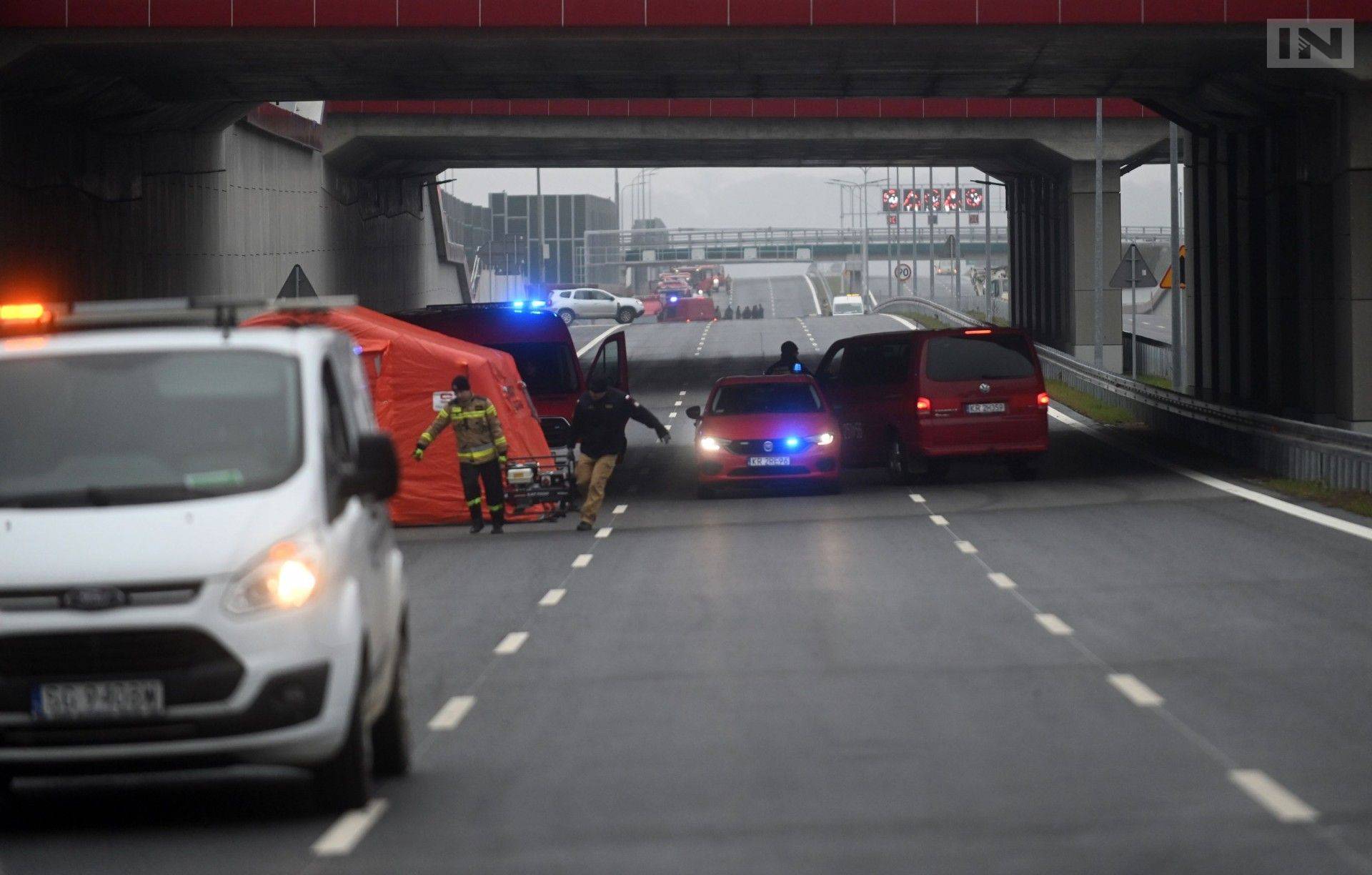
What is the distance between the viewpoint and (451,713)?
11438 millimetres

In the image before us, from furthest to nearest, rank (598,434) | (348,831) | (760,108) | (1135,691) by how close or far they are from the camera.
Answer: (760,108) < (598,434) < (1135,691) < (348,831)

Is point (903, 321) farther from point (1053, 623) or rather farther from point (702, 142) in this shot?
point (1053, 623)

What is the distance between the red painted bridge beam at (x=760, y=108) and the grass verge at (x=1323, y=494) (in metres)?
28.3

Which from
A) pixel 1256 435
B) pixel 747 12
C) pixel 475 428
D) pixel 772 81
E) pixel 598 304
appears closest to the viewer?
pixel 475 428

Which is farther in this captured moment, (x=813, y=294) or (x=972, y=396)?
(x=813, y=294)

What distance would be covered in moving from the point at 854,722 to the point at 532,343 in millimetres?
19592

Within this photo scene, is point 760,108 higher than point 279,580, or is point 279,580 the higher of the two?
point 760,108

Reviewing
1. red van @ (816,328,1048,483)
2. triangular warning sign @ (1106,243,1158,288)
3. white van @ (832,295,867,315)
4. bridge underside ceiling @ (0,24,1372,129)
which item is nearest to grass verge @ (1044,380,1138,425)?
triangular warning sign @ (1106,243,1158,288)

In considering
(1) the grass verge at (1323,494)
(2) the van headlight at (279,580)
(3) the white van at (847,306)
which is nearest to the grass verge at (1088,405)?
(1) the grass verge at (1323,494)

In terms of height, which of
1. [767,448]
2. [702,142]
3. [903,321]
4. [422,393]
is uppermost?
[702,142]

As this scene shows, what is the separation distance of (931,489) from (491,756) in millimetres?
18598

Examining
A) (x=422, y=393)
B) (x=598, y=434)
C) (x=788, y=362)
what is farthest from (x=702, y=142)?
(x=598, y=434)

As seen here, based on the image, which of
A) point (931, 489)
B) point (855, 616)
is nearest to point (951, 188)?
point (931, 489)

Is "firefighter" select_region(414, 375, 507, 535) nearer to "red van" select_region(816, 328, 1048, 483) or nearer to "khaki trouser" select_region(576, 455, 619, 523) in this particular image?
"khaki trouser" select_region(576, 455, 619, 523)
